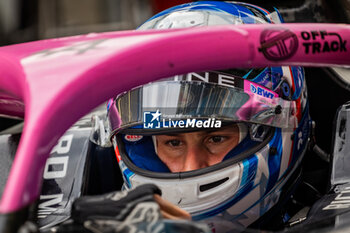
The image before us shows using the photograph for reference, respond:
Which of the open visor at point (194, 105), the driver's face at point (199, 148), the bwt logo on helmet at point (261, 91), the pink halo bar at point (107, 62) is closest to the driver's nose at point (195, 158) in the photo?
the driver's face at point (199, 148)

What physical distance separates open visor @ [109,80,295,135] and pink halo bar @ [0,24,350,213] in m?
0.32

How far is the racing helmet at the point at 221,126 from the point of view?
1.42 metres

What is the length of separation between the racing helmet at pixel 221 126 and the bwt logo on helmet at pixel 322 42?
13.4 inches

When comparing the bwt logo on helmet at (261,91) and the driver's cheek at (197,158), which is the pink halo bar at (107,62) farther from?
the driver's cheek at (197,158)

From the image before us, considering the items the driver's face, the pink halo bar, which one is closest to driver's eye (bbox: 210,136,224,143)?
the driver's face

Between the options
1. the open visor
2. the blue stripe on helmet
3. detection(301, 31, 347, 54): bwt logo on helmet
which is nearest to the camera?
detection(301, 31, 347, 54): bwt logo on helmet

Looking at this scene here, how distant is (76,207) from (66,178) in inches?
33.0

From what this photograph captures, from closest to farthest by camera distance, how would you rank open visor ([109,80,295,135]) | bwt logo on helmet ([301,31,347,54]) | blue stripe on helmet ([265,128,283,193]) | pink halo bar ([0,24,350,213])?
pink halo bar ([0,24,350,213])
bwt logo on helmet ([301,31,347,54])
open visor ([109,80,295,135])
blue stripe on helmet ([265,128,283,193])

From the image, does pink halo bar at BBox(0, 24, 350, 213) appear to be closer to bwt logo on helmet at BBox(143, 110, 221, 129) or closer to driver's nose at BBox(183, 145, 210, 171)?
bwt logo on helmet at BBox(143, 110, 221, 129)

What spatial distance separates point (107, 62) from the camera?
37.0 inches

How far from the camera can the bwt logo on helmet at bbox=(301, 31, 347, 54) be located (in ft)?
3.61

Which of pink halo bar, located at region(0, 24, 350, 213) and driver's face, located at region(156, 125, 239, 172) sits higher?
pink halo bar, located at region(0, 24, 350, 213)

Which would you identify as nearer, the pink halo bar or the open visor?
the pink halo bar

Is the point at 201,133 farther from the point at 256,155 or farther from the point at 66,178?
the point at 66,178
